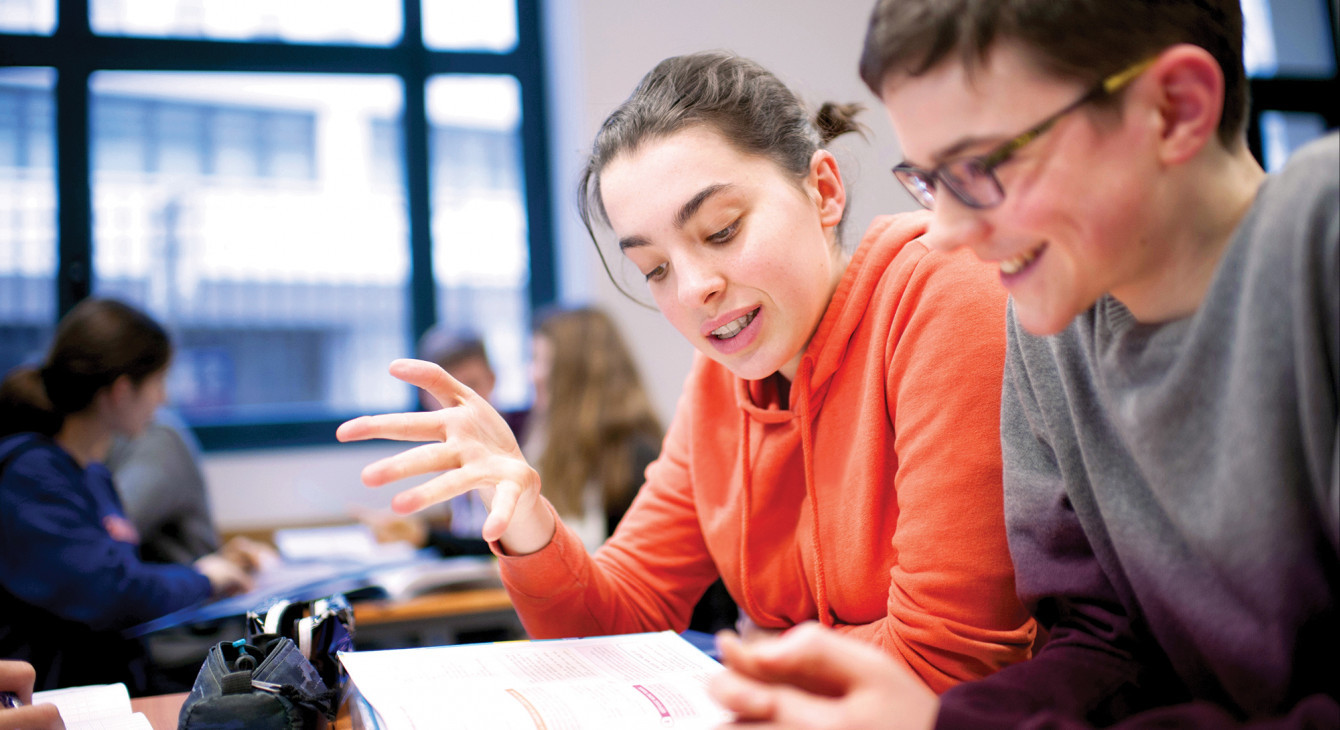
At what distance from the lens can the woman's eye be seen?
1036mm

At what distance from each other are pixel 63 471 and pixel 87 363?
0.29m

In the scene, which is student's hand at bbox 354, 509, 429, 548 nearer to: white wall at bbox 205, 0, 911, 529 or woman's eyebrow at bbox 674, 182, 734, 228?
white wall at bbox 205, 0, 911, 529

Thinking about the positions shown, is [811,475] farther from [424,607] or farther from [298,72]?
[298,72]

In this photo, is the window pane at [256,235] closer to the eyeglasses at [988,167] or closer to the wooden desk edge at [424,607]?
the wooden desk edge at [424,607]

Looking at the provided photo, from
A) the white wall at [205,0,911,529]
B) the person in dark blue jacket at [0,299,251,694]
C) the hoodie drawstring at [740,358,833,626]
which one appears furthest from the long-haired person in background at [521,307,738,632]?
the hoodie drawstring at [740,358,833,626]

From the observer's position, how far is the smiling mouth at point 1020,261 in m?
0.70

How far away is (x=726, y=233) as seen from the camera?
1038 millimetres

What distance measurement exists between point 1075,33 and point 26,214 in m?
3.83

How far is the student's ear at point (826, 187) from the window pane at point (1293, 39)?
4232 mm

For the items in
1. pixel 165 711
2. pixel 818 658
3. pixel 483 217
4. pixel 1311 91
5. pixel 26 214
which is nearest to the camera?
pixel 818 658

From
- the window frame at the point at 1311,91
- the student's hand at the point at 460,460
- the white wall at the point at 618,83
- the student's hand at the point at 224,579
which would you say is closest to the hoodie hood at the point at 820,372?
the student's hand at the point at 460,460

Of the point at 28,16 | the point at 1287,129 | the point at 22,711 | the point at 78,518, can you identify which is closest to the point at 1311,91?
the point at 1287,129

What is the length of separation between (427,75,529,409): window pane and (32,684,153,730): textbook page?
112 inches

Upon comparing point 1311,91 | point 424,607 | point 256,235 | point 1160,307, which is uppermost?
point 1311,91
